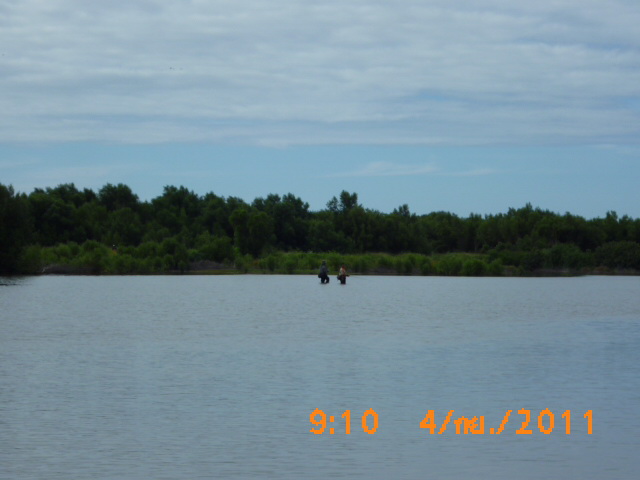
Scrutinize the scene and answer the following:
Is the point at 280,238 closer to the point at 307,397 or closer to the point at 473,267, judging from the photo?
the point at 473,267

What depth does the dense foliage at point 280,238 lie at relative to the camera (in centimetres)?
10675

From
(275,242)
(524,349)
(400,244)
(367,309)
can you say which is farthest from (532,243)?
(524,349)

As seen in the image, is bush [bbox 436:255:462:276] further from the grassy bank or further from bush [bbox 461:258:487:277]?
bush [bbox 461:258:487:277]

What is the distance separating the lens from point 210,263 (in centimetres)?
11412

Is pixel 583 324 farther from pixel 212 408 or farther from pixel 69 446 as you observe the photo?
pixel 69 446

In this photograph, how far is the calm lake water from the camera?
41.3ft

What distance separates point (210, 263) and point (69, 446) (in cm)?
10115
